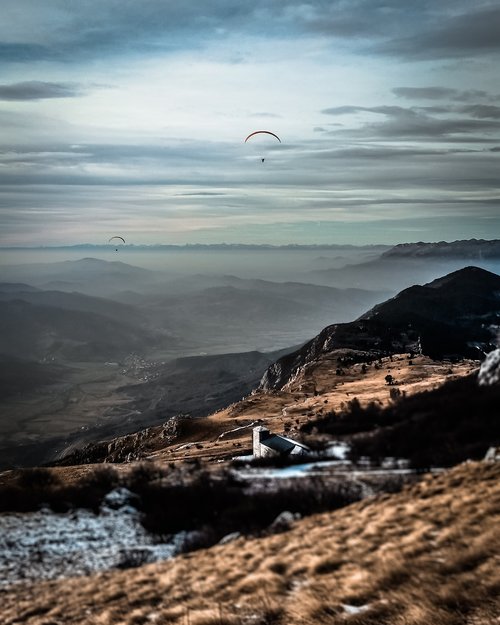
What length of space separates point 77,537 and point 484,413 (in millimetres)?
21265

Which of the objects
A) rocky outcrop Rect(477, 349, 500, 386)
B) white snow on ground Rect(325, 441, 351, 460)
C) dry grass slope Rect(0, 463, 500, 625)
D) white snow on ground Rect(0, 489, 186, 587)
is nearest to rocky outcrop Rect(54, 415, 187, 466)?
white snow on ground Rect(325, 441, 351, 460)

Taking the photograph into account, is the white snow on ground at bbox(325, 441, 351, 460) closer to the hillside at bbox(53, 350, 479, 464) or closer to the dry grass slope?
the dry grass slope

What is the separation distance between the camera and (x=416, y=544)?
42.3 ft

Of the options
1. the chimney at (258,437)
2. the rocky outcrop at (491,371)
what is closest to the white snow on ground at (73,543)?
the chimney at (258,437)

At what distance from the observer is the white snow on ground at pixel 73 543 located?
1734 centimetres

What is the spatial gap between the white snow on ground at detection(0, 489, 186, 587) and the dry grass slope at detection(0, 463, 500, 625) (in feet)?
4.01

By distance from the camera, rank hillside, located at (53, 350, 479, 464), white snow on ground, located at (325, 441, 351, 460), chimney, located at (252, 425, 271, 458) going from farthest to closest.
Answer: hillside, located at (53, 350, 479, 464) → chimney, located at (252, 425, 271, 458) → white snow on ground, located at (325, 441, 351, 460)

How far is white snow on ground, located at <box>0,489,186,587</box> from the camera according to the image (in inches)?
683

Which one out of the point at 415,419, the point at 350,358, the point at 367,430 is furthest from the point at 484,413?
the point at 350,358

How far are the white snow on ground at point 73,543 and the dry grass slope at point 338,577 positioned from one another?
1.22 metres

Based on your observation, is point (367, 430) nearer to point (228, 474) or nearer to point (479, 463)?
point (228, 474)

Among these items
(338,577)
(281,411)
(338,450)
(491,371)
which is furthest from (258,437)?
(281,411)

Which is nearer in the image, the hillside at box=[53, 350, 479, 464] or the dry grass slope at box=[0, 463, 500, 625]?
the dry grass slope at box=[0, 463, 500, 625]

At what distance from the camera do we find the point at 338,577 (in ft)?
39.1
